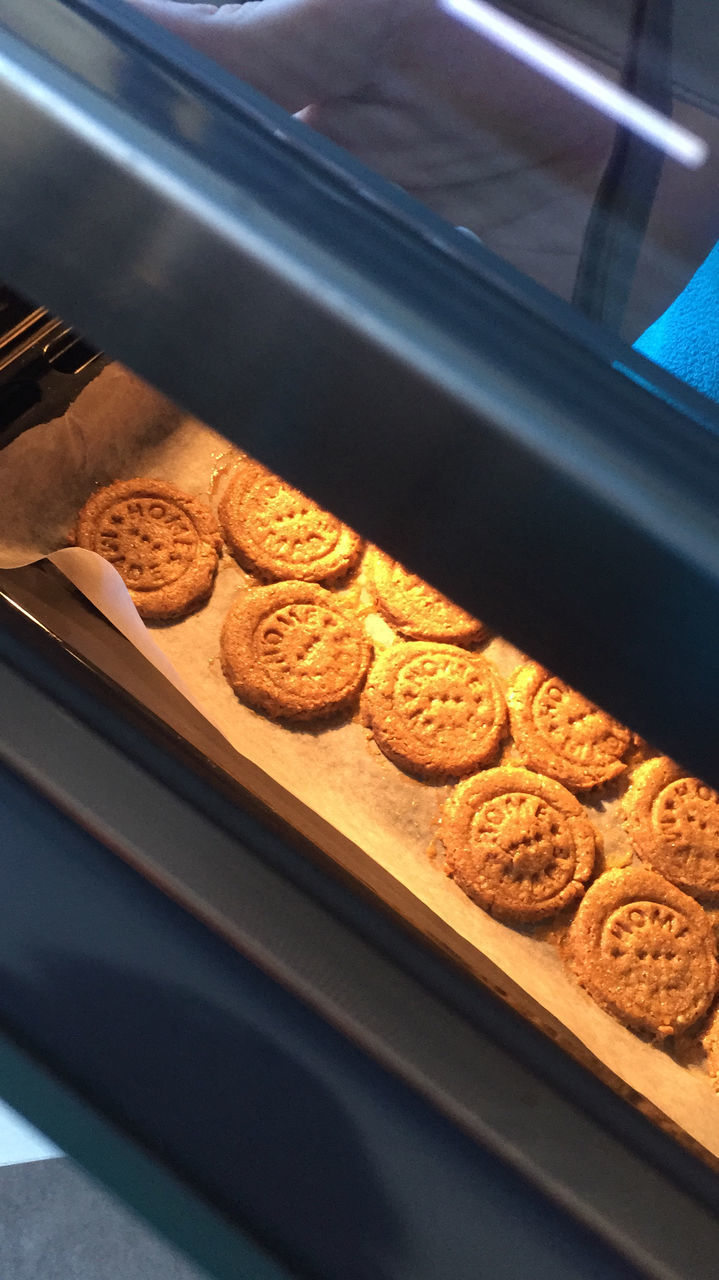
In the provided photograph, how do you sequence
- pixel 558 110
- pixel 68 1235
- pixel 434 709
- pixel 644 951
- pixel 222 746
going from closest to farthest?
pixel 558 110 → pixel 68 1235 → pixel 222 746 → pixel 644 951 → pixel 434 709

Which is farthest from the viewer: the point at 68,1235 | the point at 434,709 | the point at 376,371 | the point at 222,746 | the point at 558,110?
the point at 434,709

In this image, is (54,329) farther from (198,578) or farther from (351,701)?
(351,701)

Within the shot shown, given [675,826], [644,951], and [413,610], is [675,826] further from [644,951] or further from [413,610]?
[413,610]

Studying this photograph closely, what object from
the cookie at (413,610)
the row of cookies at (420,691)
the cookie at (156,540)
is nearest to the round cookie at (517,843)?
the row of cookies at (420,691)

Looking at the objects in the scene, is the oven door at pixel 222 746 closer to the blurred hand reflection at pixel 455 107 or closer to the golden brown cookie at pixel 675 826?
the blurred hand reflection at pixel 455 107

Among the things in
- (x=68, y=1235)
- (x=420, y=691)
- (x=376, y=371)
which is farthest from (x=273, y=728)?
(x=376, y=371)

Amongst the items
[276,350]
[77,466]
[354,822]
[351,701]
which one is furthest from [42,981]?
[77,466]
